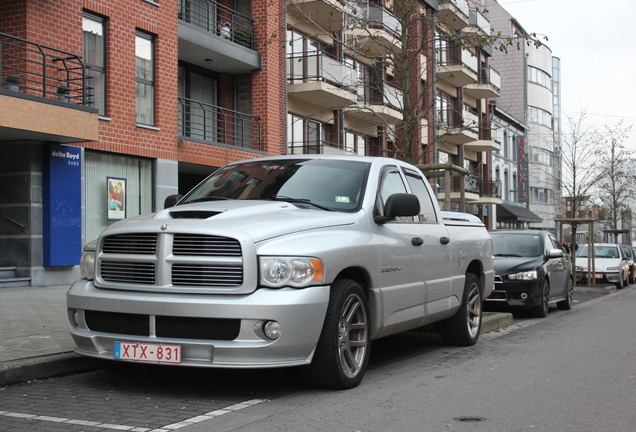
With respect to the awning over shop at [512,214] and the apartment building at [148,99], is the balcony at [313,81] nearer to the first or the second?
the apartment building at [148,99]

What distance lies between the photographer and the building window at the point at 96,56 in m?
17.6

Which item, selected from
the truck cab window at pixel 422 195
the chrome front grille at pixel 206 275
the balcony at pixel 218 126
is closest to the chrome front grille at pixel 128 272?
the chrome front grille at pixel 206 275

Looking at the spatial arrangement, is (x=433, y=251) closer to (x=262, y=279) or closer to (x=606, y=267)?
(x=262, y=279)

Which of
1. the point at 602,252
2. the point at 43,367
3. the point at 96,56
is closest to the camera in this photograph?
the point at 43,367

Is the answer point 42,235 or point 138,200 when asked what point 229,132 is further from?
point 42,235

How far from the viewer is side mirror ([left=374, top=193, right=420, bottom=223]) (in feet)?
22.5

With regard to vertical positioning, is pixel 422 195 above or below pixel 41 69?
below

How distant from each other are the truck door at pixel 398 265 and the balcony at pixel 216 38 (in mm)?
14649

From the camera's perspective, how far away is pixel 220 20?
79.3 feet

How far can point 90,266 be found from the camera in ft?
20.8

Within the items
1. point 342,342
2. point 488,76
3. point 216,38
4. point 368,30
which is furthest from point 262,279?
point 488,76

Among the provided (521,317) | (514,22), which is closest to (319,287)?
(521,317)

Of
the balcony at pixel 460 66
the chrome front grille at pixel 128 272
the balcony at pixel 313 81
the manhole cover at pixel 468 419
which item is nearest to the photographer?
the manhole cover at pixel 468 419

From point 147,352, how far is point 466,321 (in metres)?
4.26
